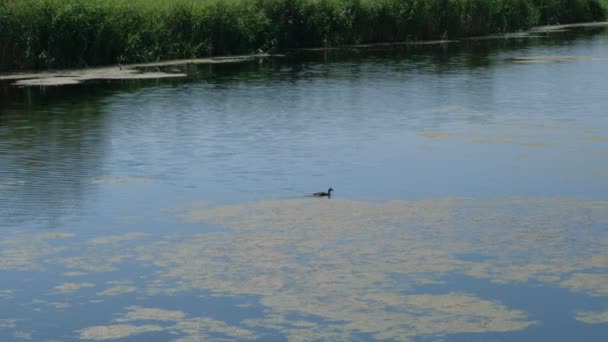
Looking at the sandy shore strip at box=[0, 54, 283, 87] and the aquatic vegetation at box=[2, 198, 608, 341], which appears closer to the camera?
the aquatic vegetation at box=[2, 198, 608, 341]

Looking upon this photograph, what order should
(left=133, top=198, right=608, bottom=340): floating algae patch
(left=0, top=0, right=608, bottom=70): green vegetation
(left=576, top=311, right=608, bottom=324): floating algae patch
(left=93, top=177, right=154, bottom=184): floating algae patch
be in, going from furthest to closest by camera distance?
1. (left=0, top=0, right=608, bottom=70): green vegetation
2. (left=93, top=177, right=154, bottom=184): floating algae patch
3. (left=133, top=198, right=608, bottom=340): floating algae patch
4. (left=576, top=311, right=608, bottom=324): floating algae patch

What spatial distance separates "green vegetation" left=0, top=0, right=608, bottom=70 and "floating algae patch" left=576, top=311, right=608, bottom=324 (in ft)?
55.6

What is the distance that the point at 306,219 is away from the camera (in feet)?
29.2

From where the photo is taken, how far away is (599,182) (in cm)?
1027

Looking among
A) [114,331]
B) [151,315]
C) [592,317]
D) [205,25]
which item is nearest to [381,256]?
[592,317]

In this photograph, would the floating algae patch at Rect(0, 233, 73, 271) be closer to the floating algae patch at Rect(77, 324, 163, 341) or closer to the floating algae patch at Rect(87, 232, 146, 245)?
the floating algae patch at Rect(87, 232, 146, 245)

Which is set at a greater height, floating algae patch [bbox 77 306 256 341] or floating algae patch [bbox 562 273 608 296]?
floating algae patch [bbox 77 306 256 341]

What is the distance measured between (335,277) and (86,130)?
772cm

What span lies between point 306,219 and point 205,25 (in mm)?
16296

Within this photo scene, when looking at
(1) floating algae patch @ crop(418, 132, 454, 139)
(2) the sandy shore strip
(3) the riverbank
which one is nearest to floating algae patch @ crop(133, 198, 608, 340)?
(1) floating algae patch @ crop(418, 132, 454, 139)

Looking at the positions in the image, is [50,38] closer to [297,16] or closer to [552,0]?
[297,16]

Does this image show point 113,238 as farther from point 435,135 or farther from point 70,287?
point 435,135

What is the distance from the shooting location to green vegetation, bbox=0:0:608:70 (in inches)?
859

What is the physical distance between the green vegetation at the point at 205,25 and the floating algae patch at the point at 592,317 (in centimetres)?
1694
